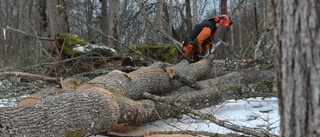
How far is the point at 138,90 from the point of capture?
13.1 ft

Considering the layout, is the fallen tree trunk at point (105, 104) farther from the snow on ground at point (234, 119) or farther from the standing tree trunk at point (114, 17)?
the standing tree trunk at point (114, 17)

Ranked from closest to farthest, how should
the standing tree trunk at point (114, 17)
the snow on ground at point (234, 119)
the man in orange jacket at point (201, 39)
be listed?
the snow on ground at point (234, 119) → the man in orange jacket at point (201, 39) → the standing tree trunk at point (114, 17)

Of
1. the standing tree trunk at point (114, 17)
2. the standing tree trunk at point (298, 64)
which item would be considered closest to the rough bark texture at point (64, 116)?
the standing tree trunk at point (298, 64)

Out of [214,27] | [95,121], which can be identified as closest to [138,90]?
[95,121]

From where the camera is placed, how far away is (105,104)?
2.99m

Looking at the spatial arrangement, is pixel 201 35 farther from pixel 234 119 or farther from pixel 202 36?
pixel 234 119

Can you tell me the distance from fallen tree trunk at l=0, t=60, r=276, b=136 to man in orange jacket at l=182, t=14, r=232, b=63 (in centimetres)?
122

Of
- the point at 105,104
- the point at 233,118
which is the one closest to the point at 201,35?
the point at 233,118

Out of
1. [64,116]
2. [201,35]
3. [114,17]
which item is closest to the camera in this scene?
[64,116]

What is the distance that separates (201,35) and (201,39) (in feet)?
0.25

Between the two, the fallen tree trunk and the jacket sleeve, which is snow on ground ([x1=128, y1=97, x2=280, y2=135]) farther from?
the jacket sleeve

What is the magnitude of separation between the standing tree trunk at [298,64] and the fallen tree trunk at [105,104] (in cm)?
171

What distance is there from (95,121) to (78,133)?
0.64 feet

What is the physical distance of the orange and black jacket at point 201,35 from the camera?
6.48 meters
